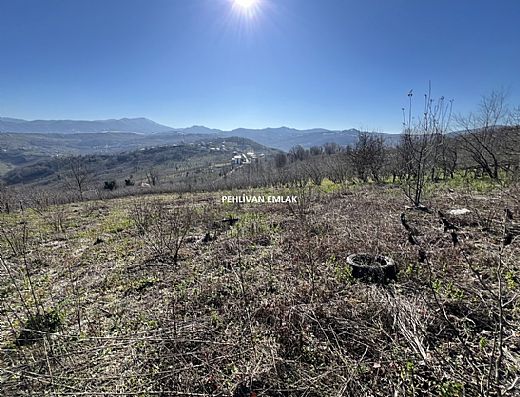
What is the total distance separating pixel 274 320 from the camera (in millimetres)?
3098

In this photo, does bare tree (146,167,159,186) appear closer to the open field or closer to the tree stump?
the open field

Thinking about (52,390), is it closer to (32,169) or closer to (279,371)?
(279,371)

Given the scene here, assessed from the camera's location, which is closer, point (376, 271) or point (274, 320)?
point (274, 320)

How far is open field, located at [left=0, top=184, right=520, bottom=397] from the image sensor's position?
226cm

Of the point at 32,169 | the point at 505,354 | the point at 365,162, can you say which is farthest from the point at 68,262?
the point at 32,169

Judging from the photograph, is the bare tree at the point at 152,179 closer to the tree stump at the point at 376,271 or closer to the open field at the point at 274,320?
the open field at the point at 274,320

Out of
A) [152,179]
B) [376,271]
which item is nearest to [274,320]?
[376,271]

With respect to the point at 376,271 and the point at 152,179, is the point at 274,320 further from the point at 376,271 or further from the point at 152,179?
the point at 152,179

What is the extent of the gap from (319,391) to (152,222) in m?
7.94

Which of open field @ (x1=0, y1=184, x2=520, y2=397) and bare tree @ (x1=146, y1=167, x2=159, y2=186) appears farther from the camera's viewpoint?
bare tree @ (x1=146, y1=167, x2=159, y2=186)

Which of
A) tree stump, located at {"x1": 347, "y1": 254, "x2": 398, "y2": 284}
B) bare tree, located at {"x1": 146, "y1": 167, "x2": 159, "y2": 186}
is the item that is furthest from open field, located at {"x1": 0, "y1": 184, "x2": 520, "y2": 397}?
bare tree, located at {"x1": 146, "y1": 167, "x2": 159, "y2": 186}

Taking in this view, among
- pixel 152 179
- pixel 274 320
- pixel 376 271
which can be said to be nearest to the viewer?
pixel 274 320

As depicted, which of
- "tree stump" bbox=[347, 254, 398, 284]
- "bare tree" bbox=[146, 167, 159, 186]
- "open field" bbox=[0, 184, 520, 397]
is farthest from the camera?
Result: "bare tree" bbox=[146, 167, 159, 186]

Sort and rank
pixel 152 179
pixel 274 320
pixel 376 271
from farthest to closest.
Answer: pixel 152 179
pixel 376 271
pixel 274 320
